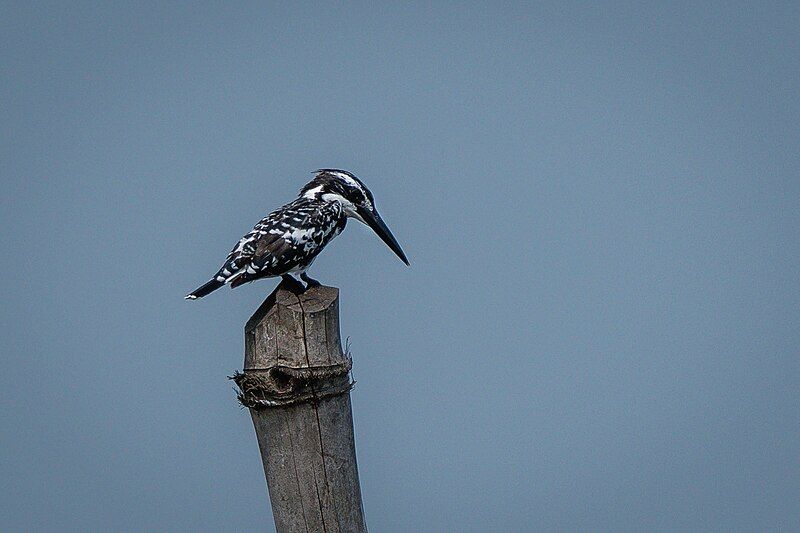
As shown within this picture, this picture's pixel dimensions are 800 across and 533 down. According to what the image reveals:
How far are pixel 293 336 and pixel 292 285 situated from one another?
35 centimetres

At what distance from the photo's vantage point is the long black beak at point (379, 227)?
436 cm

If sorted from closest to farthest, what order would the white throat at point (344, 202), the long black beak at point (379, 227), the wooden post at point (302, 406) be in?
the wooden post at point (302, 406)
the white throat at point (344, 202)
the long black beak at point (379, 227)

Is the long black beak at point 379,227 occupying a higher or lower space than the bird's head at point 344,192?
lower

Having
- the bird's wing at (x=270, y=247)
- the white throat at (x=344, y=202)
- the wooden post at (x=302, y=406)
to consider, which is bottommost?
the wooden post at (x=302, y=406)

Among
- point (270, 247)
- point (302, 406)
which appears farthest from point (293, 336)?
point (270, 247)

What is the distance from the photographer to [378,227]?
4.41m

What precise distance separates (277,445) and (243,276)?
0.72 meters

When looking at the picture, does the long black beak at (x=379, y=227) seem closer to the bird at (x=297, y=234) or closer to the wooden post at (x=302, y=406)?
the bird at (x=297, y=234)

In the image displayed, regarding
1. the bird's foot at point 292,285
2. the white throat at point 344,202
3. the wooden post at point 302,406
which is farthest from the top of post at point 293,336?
the white throat at point 344,202

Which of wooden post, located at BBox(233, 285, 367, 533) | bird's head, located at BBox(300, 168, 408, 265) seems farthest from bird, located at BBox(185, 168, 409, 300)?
wooden post, located at BBox(233, 285, 367, 533)

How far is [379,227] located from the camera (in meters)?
4.42

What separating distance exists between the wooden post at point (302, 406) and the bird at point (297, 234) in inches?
5.5

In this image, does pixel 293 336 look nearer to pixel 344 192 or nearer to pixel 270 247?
pixel 270 247

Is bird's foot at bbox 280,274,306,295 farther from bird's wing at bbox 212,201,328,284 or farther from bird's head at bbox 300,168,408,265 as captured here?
bird's head at bbox 300,168,408,265
